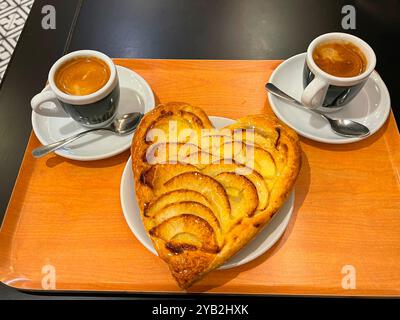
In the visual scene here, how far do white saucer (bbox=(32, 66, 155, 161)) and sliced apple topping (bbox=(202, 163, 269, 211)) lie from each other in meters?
0.33

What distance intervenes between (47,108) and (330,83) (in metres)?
0.91

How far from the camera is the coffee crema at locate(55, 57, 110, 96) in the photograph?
1288 mm

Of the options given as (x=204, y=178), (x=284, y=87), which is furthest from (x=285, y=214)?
(x=284, y=87)

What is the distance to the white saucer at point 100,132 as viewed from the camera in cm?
130

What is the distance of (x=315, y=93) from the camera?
49.5 inches

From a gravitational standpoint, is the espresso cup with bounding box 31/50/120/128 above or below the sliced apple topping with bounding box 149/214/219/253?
above

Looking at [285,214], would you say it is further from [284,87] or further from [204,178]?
[284,87]

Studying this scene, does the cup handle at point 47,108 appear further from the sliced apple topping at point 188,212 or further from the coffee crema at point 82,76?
the sliced apple topping at point 188,212

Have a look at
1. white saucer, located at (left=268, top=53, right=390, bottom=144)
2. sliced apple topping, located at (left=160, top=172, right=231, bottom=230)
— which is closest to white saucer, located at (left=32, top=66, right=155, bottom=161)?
sliced apple topping, located at (left=160, top=172, right=231, bottom=230)

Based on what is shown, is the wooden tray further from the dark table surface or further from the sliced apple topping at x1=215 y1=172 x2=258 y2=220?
the dark table surface

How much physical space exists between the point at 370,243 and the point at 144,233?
2.12 ft

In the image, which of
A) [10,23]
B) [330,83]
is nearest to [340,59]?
[330,83]

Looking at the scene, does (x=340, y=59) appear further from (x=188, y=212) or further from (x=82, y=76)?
(x=82, y=76)
